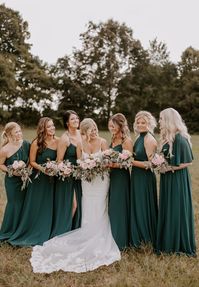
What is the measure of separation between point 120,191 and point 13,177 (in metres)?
2.02

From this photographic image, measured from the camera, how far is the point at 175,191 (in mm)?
6324

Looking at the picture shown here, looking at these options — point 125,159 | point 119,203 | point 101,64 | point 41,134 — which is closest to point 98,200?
point 119,203

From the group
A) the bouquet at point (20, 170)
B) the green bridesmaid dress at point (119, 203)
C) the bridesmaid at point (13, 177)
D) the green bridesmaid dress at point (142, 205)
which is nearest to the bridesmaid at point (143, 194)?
the green bridesmaid dress at point (142, 205)

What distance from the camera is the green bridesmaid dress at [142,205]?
21.7 feet

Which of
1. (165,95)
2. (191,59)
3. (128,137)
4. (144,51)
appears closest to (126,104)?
(165,95)

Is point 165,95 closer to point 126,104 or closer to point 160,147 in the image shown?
point 126,104

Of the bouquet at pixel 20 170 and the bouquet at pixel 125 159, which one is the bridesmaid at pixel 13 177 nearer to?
the bouquet at pixel 20 170

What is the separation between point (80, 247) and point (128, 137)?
2.05m

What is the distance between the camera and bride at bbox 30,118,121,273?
6086mm

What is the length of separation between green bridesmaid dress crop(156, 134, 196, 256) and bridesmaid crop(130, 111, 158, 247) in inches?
9.7

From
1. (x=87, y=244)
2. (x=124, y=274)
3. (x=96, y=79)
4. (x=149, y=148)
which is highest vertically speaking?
(x=96, y=79)

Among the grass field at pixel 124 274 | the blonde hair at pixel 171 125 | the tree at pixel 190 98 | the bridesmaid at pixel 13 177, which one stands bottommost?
the grass field at pixel 124 274

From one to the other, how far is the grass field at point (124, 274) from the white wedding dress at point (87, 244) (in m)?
0.17

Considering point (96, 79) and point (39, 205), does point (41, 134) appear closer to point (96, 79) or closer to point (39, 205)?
point (39, 205)
